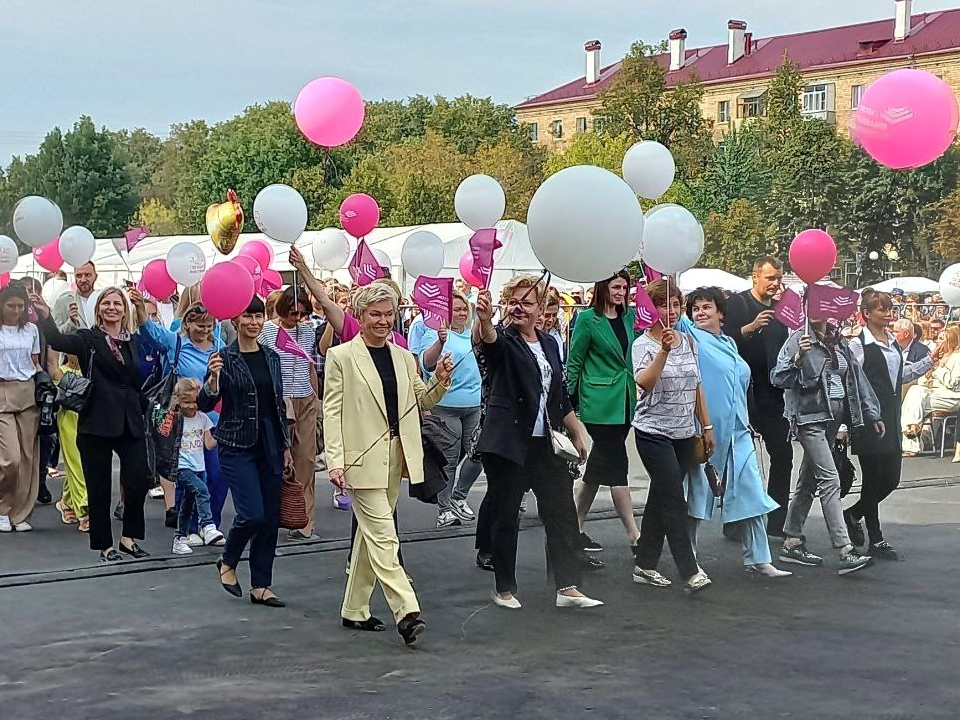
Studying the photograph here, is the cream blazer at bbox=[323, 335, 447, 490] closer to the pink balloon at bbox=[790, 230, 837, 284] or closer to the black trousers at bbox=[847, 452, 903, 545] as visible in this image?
the pink balloon at bbox=[790, 230, 837, 284]

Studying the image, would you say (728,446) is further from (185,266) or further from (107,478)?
(185,266)

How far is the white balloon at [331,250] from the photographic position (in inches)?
634

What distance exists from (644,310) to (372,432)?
1955 mm

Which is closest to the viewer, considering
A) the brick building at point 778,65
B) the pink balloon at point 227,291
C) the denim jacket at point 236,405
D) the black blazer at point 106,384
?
the denim jacket at point 236,405

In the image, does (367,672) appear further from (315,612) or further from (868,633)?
(868,633)

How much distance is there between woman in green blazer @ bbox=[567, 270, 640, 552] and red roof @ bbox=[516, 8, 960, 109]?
73229mm

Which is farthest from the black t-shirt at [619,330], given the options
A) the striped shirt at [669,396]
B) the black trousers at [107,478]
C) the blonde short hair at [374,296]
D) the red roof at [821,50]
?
the red roof at [821,50]

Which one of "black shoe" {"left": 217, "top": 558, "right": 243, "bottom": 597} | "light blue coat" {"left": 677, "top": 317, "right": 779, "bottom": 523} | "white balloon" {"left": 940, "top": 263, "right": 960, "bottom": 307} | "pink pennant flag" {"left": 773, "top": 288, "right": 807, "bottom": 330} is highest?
"pink pennant flag" {"left": 773, "top": 288, "right": 807, "bottom": 330}

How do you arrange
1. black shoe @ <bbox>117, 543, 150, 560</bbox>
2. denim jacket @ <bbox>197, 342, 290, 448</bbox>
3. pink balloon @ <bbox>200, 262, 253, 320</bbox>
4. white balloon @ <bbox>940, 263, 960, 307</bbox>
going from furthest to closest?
white balloon @ <bbox>940, 263, 960, 307</bbox> < black shoe @ <bbox>117, 543, 150, 560</bbox> < pink balloon @ <bbox>200, 262, 253, 320</bbox> < denim jacket @ <bbox>197, 342, 290, 448</bbox>

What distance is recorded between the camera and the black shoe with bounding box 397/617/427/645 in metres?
6.28

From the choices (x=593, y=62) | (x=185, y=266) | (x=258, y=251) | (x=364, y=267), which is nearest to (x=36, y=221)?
(x=185, y=266)

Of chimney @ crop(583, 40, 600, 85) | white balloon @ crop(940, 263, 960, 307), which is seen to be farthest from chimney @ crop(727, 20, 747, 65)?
white balloon @ crop(940, 263, 960, 307)

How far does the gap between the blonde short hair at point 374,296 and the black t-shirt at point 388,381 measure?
0.23m

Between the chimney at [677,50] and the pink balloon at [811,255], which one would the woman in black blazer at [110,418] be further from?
the chimney at [677,50]
